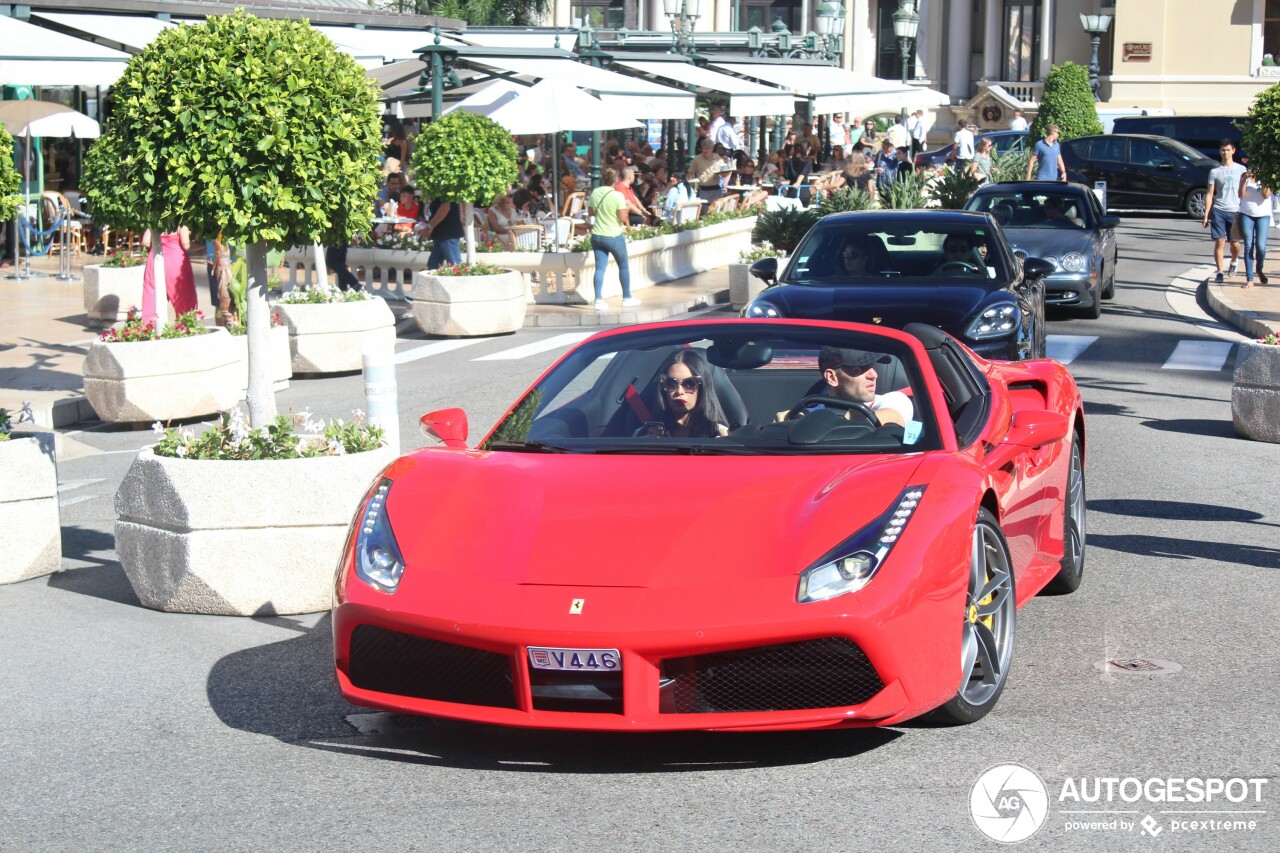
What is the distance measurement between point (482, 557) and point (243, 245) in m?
4.67

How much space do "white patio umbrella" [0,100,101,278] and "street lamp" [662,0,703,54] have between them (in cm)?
1370

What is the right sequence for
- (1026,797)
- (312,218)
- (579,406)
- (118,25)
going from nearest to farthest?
1. (1026,797)
2. (579,406)
3. (312,218)
4. (118,25)

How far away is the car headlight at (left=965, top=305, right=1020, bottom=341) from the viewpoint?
12.5 meters

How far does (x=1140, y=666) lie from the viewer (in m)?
6.46

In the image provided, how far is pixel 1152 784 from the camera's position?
199 inches

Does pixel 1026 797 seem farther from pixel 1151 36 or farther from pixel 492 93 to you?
pixel 1151 36

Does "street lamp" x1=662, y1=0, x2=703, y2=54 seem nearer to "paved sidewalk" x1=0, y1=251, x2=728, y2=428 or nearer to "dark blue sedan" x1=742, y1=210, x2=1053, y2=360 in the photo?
"paved sidewalk" x1=0, y1=251, x2=728, y2=428

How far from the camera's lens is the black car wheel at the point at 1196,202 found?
38.6 metres

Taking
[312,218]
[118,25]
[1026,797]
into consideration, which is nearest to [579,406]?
[1026,797]

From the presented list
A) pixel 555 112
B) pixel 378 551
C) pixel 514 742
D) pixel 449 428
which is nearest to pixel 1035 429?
pixel 449 428

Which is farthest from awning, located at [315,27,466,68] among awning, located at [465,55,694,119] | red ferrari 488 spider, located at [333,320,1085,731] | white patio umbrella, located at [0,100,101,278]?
red ferrari 488 spider, located at [333,320,1085,731]

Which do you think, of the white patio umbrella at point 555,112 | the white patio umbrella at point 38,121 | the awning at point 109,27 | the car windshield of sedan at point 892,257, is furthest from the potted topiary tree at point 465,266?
the awning at point 109,27

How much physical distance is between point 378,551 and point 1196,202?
1428 inches

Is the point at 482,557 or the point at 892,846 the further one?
the point at 482,557
